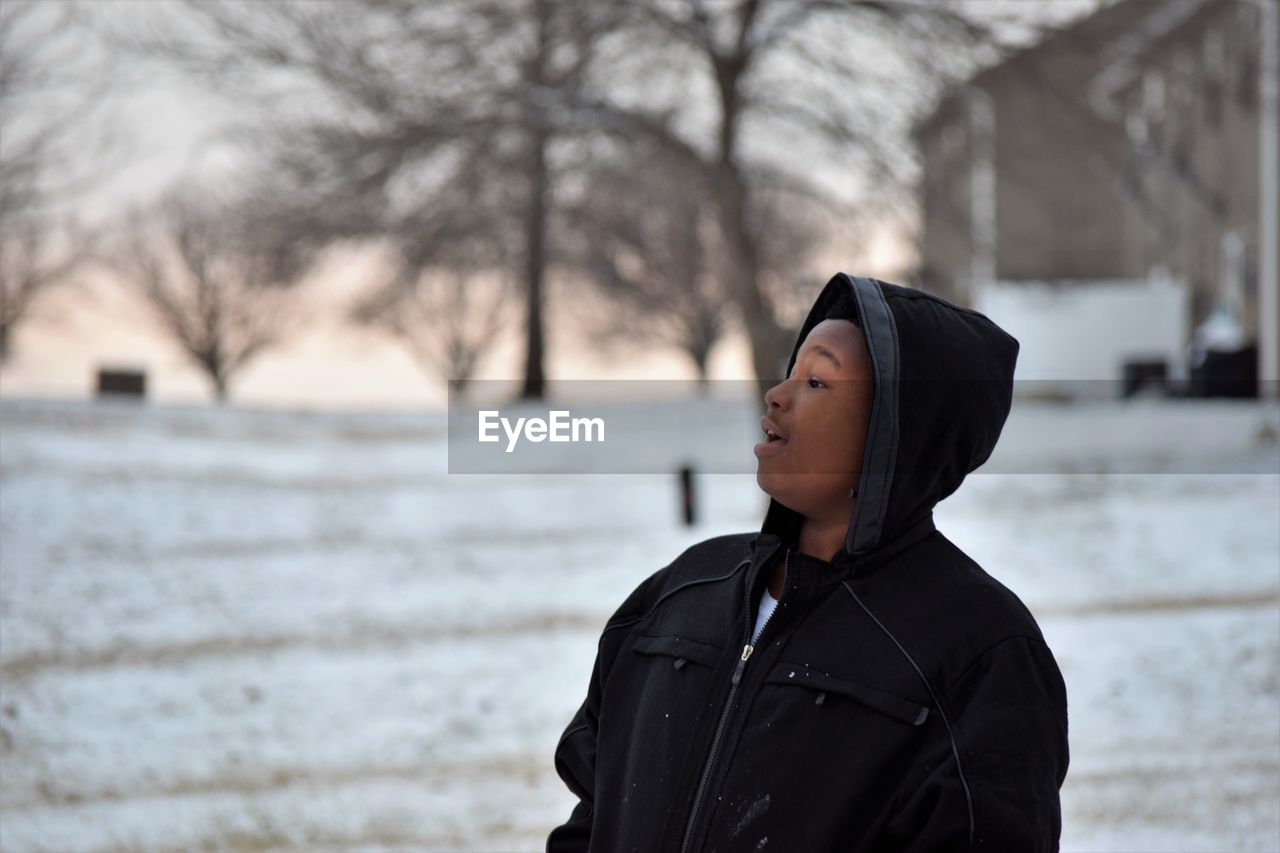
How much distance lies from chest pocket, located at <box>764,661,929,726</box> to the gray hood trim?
20cm

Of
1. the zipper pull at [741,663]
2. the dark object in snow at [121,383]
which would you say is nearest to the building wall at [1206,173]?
the dark object in snow at [121,383]

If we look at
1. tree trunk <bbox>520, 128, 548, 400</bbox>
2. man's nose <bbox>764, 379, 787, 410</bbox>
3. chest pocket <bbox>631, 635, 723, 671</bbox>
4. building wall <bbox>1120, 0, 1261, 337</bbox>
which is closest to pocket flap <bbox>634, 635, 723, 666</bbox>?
chest pocket <bbox>631, 635, 723, 671</bbox>

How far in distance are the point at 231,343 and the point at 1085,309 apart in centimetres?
2915

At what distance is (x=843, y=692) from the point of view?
2205 mm

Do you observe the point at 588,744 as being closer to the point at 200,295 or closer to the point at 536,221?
the point at 536,221

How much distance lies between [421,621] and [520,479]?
22.3ft

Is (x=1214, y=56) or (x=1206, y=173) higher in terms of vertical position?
(x=1214, y=56)

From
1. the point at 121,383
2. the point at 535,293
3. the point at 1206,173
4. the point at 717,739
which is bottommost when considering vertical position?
the point at 717,739

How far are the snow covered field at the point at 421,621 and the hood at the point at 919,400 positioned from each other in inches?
166

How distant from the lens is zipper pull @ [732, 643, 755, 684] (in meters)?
2.33

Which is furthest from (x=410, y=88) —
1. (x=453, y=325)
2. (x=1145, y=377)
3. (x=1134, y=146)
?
(x=453, y=325)

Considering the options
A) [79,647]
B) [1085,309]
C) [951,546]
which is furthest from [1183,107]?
[951,546]

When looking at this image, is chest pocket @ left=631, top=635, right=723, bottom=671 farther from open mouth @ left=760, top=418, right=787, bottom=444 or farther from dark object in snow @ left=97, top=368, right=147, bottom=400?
dark object in snow @ left=97, top=368, right=147, bottom=400

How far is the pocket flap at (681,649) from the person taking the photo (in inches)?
94.9
